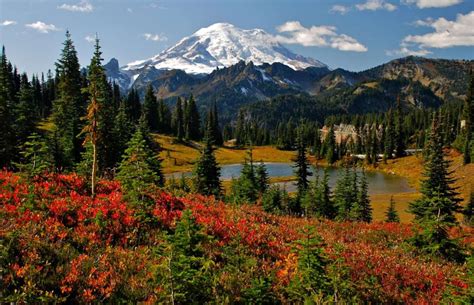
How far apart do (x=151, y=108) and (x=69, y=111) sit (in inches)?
3972

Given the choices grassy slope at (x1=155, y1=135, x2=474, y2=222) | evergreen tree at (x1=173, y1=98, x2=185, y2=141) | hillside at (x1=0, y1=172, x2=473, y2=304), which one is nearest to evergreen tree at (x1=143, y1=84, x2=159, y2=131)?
evergreen tree at (x1=173, y1=98, x2=185, y2=141)

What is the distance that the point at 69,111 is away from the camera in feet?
157

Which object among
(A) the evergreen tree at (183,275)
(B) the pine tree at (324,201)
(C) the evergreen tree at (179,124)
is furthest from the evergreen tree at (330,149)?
(A) the evergreen tree at (183,275)

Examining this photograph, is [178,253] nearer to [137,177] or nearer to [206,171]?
[137,177]

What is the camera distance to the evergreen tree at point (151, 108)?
14412 centimetres

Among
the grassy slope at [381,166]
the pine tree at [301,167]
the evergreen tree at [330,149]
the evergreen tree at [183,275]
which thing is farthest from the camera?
the evergreen tree at [330,149]

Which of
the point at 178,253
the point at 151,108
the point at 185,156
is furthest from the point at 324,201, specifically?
the point at 151,108

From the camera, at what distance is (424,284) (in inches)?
459

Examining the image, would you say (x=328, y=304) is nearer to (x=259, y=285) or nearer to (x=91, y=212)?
(x=259, y=285)

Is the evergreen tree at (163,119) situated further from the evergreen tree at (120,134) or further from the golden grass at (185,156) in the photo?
the evergreen tree at (120,134)

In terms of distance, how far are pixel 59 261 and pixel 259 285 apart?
4.86m

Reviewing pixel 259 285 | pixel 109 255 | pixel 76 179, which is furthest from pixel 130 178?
pixel 259 285

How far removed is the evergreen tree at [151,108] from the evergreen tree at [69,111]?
7203cm

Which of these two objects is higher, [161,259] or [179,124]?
[179,124]
